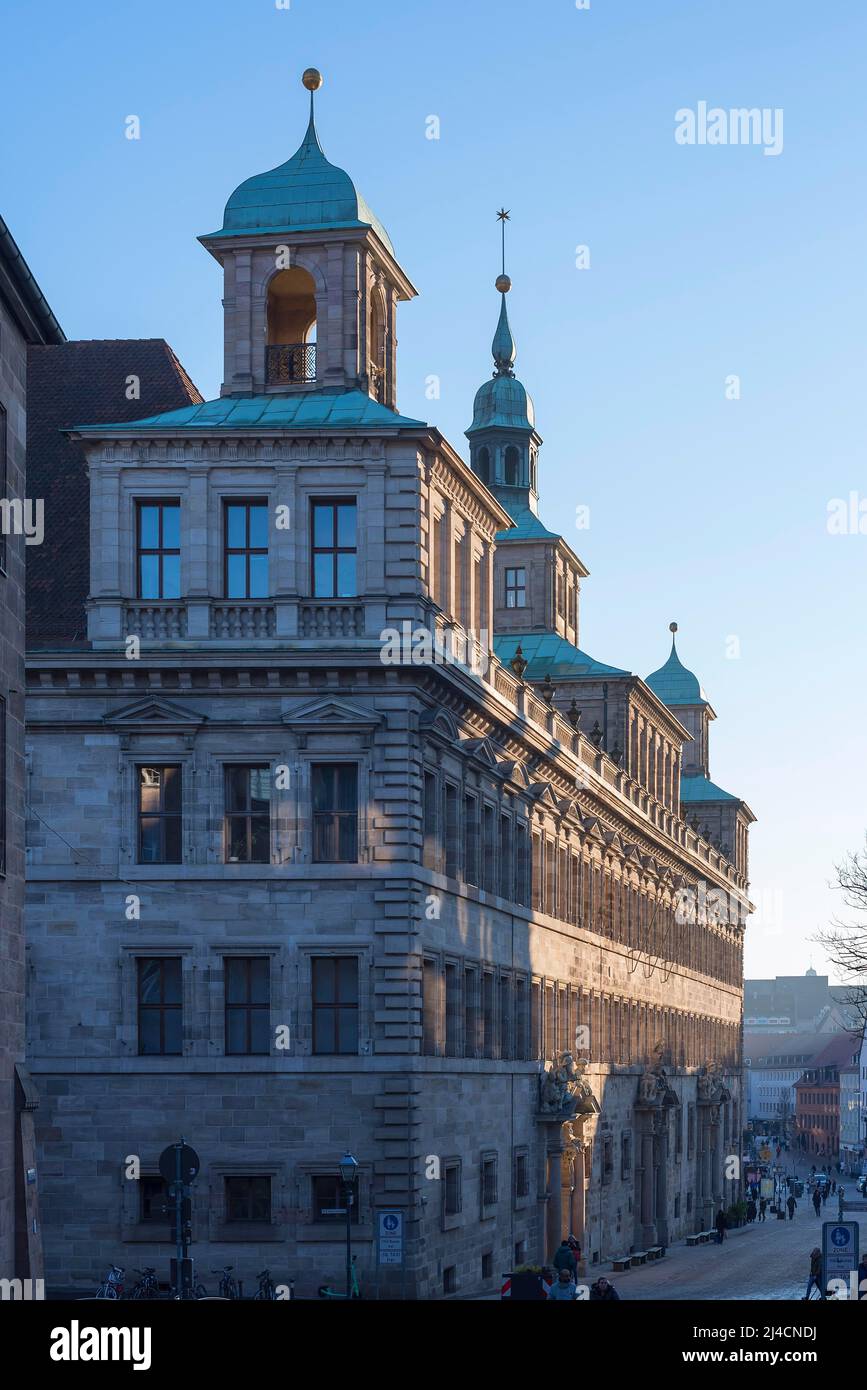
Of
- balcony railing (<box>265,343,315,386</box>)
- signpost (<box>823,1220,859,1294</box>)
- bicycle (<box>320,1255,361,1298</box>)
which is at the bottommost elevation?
bicycle (<box>320,1255,361,1298</box>)

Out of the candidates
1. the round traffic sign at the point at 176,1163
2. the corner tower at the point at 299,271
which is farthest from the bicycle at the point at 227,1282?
the corner tower at the point at 299,271

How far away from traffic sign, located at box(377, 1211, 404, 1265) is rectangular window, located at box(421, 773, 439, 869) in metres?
11.4

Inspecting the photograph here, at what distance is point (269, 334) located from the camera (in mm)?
50000

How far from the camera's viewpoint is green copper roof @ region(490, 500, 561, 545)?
88.2m

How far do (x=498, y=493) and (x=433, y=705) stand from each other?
4713 cm

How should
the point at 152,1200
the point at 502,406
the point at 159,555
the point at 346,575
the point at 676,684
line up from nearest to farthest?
the point at 152,1200 → the point at 346,575 → the point at 159,555 → the point at 502,406 → the point at 676,684

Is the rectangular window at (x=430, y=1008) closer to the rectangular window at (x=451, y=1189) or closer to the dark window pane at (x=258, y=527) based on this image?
the rectangular window at (x=451, y=1189)

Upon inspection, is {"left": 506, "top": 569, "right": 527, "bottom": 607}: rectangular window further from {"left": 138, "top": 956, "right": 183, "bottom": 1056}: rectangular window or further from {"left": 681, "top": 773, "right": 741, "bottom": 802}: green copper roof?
{"left": 138, "top": 956, "right": 183, "bottom": 1056}: rectangular window

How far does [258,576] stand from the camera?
148 feet

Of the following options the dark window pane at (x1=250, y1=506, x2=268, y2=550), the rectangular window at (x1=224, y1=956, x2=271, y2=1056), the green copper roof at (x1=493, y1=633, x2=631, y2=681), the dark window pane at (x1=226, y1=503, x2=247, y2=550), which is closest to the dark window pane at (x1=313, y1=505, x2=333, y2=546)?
the dark window pane at (x1=250, y1=506, x2=268, y2=550)

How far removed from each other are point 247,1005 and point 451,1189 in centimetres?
699

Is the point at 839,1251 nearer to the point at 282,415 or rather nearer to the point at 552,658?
the point at 282,415

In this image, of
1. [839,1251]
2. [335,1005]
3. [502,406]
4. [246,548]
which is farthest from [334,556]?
[502,406]
